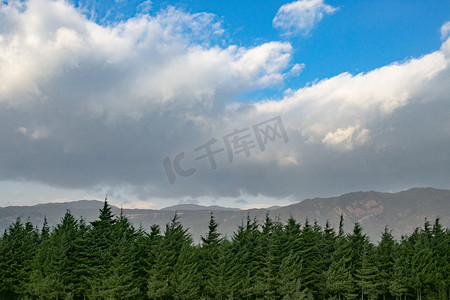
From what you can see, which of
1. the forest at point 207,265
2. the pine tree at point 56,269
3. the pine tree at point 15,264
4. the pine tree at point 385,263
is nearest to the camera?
the pine tree at point 56,269

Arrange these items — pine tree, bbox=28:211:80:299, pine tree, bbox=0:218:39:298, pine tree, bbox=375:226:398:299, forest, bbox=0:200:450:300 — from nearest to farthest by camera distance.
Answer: pine tree, bbox=28:211:80:299 < forest, bbox=0:200:450:300 < pine tree, bbox=0:218:39:298 < pine tree, bbox=375:226:398:299

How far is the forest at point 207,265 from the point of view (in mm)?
54312

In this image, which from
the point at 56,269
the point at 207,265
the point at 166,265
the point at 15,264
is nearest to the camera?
the point at 56,269

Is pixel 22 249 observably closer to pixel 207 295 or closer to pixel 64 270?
pixel 64 270

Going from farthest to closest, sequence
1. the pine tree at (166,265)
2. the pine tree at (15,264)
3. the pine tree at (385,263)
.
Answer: the pine tree at (385,263) < the pine tree at (15,264) < the pine tree at (166,265)

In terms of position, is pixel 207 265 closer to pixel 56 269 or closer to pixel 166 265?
pixel 166 265

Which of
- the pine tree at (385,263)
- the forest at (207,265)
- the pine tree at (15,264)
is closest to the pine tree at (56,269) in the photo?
the forest at (207,265)

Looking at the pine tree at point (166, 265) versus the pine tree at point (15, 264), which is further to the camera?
the pine tree at point (15, 264)

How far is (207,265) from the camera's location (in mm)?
59562

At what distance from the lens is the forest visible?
5431 cm

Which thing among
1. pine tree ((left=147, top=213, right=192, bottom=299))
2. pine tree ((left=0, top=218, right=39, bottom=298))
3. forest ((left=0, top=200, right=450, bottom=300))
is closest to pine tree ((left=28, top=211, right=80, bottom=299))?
forest ((left=0, top=200, right=450, bottom=300))

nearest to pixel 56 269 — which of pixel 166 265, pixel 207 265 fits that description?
pixel 166 265

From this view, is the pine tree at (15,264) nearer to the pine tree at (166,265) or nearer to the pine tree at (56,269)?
the pine tree at (56,269)

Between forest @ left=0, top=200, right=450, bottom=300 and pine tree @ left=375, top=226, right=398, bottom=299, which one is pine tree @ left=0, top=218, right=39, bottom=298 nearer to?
forest @ left=0, top=200, right=450, bottom=300
